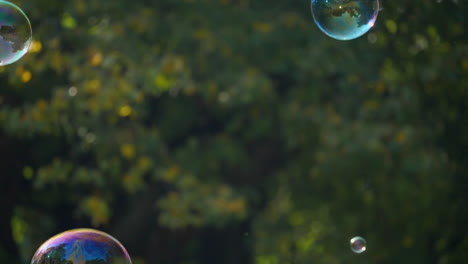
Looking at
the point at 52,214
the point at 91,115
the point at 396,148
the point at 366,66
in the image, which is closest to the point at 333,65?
the point at 366,66

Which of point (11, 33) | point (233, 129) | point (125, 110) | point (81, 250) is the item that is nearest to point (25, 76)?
point (125, 110)

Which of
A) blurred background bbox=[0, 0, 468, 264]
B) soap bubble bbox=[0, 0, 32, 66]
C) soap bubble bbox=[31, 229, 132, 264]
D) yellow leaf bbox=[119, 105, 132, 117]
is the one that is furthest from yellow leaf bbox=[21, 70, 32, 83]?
soap bubble bbox=[31, 229, 132, 264]

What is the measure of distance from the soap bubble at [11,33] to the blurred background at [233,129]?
1506mm

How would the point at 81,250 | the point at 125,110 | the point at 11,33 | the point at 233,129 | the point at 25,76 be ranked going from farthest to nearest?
1. the point at 233,129
2. the point at 125,110
3. the point at 25,76
4. the point at 11,33
5. the point at 81,250

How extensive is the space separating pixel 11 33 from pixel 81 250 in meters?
1.42

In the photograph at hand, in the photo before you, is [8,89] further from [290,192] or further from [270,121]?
[290,192]

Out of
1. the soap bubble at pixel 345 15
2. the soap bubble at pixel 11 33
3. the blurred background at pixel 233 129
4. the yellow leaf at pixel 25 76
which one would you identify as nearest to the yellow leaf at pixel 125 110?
the blurred background at pixel 233 129

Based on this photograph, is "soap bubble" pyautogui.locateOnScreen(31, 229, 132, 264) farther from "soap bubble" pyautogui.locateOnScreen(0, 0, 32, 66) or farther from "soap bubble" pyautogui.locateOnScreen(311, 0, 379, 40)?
"soap bubble" pyautogui.locateOnScreen(311, 0, 379, 40)

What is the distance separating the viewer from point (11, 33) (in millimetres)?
4309

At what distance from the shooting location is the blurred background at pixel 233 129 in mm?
6012

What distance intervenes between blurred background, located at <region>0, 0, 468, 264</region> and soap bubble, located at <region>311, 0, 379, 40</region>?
57cm

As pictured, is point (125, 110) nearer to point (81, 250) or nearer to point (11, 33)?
point (11, 33)

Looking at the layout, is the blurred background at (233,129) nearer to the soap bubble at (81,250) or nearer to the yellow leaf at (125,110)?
the yellow leaf at (125,110)

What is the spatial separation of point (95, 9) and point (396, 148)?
2.82 metres
